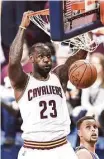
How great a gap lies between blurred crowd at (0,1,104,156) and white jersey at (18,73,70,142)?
288 cm

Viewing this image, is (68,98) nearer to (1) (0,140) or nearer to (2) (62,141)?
(1) (0,140)

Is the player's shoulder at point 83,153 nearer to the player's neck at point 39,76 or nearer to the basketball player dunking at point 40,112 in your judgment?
the basketball player dunking at point 40,112

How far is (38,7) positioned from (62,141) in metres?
3.56

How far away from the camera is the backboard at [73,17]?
144 inches

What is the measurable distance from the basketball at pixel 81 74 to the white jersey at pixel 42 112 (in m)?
0.33

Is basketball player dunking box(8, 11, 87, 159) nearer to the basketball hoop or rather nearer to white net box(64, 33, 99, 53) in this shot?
the basketball hoop

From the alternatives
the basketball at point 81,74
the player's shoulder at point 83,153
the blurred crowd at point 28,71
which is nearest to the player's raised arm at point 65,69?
the basketball at point 81,74

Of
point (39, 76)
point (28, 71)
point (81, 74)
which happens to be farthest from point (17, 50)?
point (28, 71)

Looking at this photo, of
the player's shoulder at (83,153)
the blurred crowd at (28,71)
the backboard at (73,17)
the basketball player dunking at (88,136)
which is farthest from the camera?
the blurred crowd at (28,71)

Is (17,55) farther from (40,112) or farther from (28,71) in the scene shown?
(28,71)

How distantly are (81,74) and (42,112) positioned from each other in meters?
0.58

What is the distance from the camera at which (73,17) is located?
422 centimetres

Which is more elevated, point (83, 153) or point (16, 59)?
point (16, 59)

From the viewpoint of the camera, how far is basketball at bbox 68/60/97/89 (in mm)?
4578
